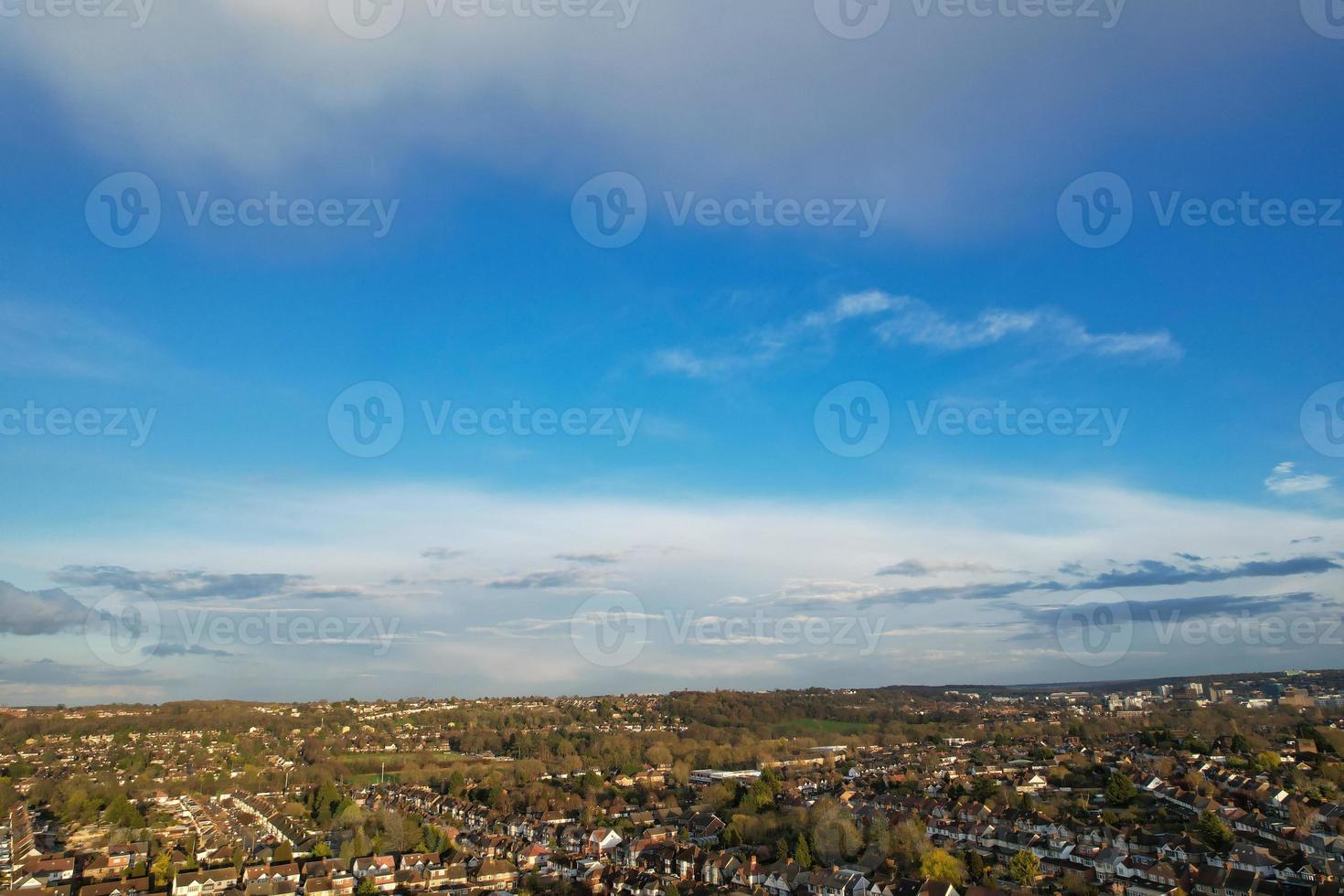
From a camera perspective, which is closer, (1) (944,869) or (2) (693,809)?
(1) (944,869)

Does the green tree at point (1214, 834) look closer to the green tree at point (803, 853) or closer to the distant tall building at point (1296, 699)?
the green tree at point (803, 853)

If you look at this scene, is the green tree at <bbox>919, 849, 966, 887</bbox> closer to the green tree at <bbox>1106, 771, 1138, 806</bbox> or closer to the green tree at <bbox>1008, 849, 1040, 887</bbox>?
the green tree at <bbox>1008, 849, 1040, 887</bbox>

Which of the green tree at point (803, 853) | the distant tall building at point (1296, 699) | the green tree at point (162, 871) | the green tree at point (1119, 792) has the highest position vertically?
the green tree at point (1119, 792)

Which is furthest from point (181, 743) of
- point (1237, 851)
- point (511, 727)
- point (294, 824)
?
point (1237, 851)

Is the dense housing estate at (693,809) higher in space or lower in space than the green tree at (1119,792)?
lower

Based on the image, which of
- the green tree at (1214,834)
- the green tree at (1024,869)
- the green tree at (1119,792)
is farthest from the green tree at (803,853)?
the green tree at (1119,792)

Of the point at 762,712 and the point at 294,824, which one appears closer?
the point at 294,824

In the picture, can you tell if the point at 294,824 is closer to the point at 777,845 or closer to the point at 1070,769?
the point at 777,845

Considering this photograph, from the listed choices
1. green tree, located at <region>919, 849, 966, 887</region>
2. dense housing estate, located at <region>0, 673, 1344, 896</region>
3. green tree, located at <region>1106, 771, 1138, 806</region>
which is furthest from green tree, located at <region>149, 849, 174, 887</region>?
green tree, located at <region>1106, 771, 1138, 806</region>

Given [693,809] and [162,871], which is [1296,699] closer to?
[693,809]

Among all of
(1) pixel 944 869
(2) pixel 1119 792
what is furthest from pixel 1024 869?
(2) pixel 1119 792

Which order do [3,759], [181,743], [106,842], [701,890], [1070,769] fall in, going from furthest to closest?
[181,743] → [3,759] → [1070,769] → [106,842] → [701,890]
